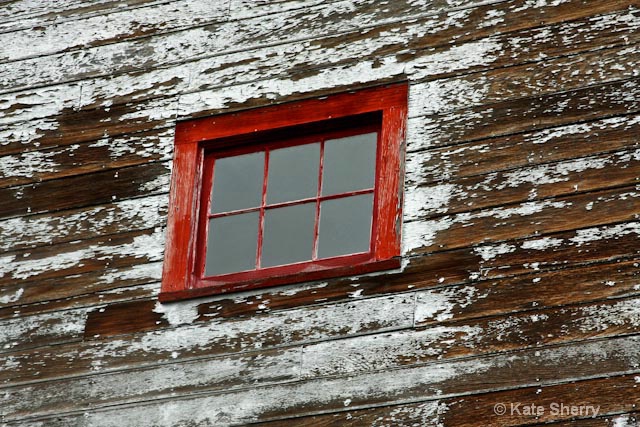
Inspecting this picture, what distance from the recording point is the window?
7469mm

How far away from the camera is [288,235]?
7.62 metres

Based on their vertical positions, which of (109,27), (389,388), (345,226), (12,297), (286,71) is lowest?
(389,388)

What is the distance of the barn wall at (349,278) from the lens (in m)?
6.82

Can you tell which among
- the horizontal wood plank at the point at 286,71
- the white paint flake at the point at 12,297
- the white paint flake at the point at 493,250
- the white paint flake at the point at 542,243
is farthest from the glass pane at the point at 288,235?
the white paint flake at the point at 12,297

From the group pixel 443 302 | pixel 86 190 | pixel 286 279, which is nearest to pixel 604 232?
pixel 443 302

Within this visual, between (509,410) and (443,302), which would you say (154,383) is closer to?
(443,302)

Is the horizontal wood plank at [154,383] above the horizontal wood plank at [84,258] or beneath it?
beneath

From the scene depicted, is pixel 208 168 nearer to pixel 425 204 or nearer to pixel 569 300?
pixel 425 204

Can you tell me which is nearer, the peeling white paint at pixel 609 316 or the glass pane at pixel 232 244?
the peeling white paint at pixel 609 316

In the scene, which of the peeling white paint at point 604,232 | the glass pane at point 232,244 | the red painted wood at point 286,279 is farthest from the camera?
the glass pane at point 232,244

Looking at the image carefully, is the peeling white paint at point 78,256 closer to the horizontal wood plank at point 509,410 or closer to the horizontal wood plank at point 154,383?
the horizontal wood plank at point 154,383

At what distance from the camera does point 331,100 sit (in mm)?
7848

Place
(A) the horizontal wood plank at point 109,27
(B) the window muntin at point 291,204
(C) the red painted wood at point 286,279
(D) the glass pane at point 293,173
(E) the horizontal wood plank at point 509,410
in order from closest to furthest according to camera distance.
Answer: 1. (E) the horizontal wood plank at point 509,410
2. (C) the red painted wood at point 286,279
3. (B) the window muntin at point 291,204
4. (D) the glass pane at point 293,173
5. (A) the horizontal wood plank at point 109,27

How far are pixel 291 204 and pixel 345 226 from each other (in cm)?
34
